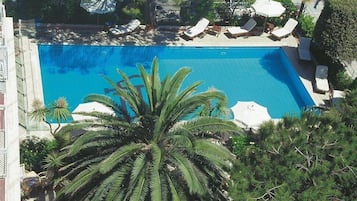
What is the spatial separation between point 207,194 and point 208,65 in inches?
501

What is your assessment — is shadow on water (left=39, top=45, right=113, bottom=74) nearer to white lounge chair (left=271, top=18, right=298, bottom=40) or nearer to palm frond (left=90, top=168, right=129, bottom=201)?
white lounge chair (left=271, top=18, right=298, bottom=40)

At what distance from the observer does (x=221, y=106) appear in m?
21.1

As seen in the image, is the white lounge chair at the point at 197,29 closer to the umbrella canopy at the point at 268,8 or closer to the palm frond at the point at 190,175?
the umbrella canopy at the point at 268,8

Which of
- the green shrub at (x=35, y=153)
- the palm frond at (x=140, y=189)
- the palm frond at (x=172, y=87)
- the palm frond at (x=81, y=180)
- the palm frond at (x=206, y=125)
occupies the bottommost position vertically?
the green shrub at (x=35, y=153)

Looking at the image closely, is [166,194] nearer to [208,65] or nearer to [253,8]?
[208,65]

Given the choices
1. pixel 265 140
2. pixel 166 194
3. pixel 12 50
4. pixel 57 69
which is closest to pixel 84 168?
pixel 166 194

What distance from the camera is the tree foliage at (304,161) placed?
13.1 m

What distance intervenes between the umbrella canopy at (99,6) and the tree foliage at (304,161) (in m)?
15.3

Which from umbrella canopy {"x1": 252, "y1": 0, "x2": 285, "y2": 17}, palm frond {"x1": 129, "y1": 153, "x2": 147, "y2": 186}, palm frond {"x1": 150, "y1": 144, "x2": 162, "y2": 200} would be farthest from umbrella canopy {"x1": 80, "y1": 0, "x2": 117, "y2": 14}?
palm frond {"x1": 150, "y1": 144, "x2": 162, "y2": 200}

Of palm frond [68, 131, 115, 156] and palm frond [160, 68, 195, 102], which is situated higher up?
palm frond [160, 68, 195, 102]

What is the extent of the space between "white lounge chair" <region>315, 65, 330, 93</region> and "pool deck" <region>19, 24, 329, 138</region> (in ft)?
0.98

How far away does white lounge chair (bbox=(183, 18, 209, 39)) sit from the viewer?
2857 centimetres

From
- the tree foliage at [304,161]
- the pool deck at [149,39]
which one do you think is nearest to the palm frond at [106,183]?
the tree foliage at [304,161]

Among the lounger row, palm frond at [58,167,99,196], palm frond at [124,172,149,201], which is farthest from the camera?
the lounger row
